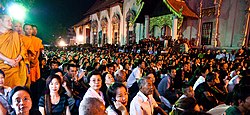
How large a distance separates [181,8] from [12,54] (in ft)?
45.7

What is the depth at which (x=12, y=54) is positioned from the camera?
3770 millimetres

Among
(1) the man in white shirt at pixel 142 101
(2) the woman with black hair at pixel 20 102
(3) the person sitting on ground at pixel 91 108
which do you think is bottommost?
(1) the man in white shirt at pixel 142 101

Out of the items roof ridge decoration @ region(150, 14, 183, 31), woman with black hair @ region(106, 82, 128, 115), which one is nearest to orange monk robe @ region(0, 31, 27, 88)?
woman with black hair @ region(106, 82, 128, 115)

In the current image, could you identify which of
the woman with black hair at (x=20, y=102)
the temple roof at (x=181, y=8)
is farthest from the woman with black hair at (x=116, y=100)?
the temple roof at (x=181, y=8)

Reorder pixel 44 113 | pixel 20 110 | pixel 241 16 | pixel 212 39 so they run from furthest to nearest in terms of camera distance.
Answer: pixel 212 39, pixel 241 16, pixel 44 113, pixel 20 110

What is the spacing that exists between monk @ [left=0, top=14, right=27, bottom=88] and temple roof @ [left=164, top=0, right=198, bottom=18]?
1347 cm

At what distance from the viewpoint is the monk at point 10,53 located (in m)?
3.70

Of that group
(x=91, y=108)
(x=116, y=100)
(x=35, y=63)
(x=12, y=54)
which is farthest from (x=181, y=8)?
(x=91, y=108)

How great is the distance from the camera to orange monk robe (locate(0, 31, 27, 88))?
3709mm

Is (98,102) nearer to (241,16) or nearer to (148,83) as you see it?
(148,83)

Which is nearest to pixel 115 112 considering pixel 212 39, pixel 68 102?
pixel 68 102

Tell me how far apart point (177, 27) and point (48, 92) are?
1487cm

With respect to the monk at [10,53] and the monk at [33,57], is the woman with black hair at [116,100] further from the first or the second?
the monk at [33,57]

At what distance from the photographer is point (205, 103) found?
14.3 feet
